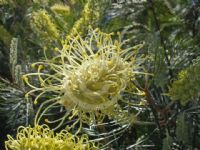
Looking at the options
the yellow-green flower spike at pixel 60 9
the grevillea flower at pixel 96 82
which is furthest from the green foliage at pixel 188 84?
the yellow-green flower spike at pixel 60 9

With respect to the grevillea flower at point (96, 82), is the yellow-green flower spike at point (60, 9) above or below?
above

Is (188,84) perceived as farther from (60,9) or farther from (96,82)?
(60,9)

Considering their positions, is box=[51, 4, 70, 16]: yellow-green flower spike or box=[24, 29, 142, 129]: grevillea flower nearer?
box=[24, 29, 142, 129]: grevillea flower

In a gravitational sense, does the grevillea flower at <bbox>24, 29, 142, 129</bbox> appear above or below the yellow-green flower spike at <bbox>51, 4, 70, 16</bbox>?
below

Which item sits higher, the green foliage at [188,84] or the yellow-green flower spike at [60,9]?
the yellow-green flower spike at [60,9]

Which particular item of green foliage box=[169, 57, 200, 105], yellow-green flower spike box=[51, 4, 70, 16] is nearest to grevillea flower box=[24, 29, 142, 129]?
green foliage box=[169, 57, 200, 105]

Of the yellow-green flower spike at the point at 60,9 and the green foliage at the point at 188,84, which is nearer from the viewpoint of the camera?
the green foliage at the point at 188,84

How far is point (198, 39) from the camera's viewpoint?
89.4 inches

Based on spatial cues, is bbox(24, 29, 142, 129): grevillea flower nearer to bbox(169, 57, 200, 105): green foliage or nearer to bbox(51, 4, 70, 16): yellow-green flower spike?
bbox(169, 57, 200, 105): green foliage

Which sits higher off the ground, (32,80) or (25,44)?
(25,44)

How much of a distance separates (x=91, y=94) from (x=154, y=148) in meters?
0.64

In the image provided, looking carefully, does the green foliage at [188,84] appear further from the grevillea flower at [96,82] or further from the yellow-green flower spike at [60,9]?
the yellow-green flower spike at [60,9]

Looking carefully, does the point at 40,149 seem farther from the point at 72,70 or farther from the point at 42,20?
the point at 42,20

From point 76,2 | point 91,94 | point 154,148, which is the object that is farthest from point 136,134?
point 91,94
